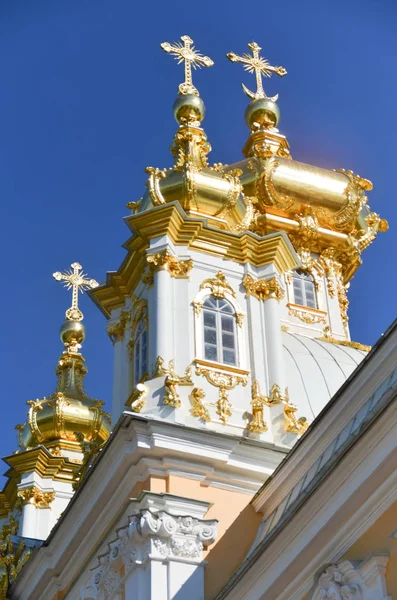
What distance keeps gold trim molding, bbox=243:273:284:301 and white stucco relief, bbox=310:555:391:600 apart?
23.5ft

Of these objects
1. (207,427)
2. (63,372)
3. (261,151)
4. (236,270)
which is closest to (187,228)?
(236,270)

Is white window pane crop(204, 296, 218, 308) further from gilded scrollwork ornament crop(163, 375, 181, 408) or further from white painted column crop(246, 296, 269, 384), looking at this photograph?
gilded scrollwork ornament crop(163, 375, 181, 408)

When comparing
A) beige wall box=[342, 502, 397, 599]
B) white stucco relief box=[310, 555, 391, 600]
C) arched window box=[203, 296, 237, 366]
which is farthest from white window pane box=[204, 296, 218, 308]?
beige wall box=[342, 502, 397, 599]

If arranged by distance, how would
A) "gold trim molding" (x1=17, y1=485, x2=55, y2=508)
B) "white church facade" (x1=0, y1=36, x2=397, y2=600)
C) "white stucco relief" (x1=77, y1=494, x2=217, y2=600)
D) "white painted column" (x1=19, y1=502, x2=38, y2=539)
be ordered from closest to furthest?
"white church facade" (x1=0, y1=36, x2=397, y2=600), "white stucco relief" (x1=77, y1=494, x2=217, y2=600), "white painted column" (x1=19, y1=502, x2=38, y2=539), "gold trim molding" (x1=17, y1=485, x2=55, y2=508)

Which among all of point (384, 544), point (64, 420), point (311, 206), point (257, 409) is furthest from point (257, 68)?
point (384, 544)

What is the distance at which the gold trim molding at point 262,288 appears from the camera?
18125mm

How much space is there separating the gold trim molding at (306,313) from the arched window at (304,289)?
1.04ft

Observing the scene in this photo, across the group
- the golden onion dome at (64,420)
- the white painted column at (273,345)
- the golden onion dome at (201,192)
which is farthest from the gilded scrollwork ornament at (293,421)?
the golden onion dome at (64,420)

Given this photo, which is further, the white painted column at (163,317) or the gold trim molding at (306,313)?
the gold trim molding at (306,313)

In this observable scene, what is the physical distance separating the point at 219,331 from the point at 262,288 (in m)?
1.07

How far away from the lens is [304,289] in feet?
79.0

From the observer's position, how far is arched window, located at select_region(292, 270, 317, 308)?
23.7 m

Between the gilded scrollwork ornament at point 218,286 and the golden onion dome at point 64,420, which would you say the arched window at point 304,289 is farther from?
the gilded scrollwork ornament at point 218,286

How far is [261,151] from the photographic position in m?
25.1
